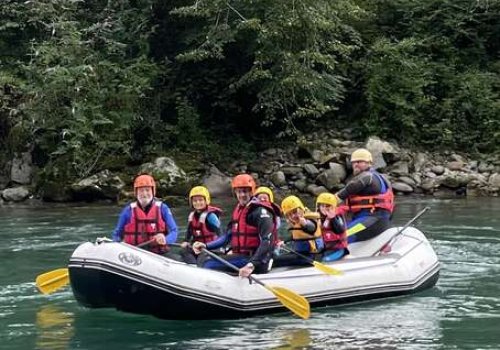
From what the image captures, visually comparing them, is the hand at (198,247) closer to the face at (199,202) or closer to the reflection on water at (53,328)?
the face at (199,202)

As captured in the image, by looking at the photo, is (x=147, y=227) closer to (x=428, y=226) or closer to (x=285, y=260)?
(x=285, y=260)

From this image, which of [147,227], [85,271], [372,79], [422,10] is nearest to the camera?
[85,271]

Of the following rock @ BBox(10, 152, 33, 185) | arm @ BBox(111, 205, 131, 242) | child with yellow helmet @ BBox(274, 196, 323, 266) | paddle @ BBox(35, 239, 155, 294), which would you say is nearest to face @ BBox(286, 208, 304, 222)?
child with yellow helmet @ BBox(274, 196, 323, 266)

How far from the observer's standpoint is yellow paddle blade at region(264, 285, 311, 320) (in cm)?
696

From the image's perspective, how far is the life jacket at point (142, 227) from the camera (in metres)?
7.89

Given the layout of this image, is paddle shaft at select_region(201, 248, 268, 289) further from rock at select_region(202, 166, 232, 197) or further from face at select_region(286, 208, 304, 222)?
rock at select_region(202, 166, 232, 197)

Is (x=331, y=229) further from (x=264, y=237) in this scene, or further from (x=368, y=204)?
(x=264, y=237)

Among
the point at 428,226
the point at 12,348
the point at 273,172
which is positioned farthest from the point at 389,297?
the point at 273,172

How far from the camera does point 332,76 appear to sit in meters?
18.0

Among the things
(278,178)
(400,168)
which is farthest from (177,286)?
(400,168)

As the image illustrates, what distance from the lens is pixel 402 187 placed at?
16953mm

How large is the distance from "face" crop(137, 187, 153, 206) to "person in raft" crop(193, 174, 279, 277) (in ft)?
2.08

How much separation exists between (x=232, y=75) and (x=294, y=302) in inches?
508

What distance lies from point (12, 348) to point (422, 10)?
636 inches
